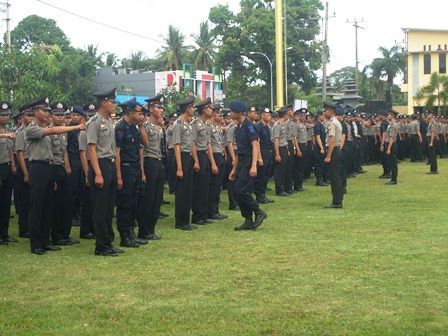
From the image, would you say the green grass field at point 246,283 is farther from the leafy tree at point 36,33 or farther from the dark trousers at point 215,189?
the leafy tree at point 36,33

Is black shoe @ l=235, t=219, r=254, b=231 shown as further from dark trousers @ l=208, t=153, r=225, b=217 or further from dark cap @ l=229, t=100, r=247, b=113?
dark cap @ l=229, t=100, r=247, b=113

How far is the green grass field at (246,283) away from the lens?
5.35 metres

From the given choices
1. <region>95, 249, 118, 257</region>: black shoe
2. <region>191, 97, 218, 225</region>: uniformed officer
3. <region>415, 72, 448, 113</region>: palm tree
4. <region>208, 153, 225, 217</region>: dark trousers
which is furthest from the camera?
<region>415, 72, 448, 113</region>: palm tree

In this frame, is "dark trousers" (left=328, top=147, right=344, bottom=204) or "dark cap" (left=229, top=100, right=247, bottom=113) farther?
"dark trousers" (left=328, top=147, right=344, bottom=204)

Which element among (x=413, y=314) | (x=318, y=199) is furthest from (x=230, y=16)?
(x=413, y=314)

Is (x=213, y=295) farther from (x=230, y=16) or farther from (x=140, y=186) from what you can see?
(x=230, y=16)

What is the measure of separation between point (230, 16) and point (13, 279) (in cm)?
5456

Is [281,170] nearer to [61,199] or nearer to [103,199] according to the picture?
[61,199]

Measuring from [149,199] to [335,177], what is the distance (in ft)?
15.3

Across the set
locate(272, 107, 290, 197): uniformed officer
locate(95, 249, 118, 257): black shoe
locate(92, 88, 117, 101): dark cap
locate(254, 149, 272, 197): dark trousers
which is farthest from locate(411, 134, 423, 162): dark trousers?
locate(95, 249, 118, 257): black shoe

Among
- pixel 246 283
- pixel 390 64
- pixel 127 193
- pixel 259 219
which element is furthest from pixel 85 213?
pixel 390 64

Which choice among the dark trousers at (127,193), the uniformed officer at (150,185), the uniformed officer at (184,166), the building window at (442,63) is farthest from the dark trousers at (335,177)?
the building window at (442,63)

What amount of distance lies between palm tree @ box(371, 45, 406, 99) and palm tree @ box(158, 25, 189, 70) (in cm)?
2091

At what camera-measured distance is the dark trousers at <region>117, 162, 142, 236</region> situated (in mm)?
8812
